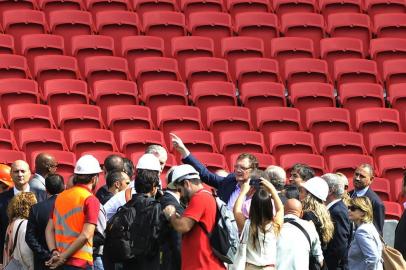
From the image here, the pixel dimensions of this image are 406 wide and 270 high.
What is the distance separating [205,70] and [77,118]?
6.45 ft

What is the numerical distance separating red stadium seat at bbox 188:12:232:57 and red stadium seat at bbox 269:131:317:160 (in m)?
2.30

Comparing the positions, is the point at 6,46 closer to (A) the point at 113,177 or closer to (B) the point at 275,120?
(B) the point at 275,120

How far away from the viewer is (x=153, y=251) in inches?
409

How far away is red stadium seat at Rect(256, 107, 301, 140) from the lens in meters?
15.5

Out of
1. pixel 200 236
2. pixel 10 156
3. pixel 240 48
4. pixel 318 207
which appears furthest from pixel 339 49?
pixel 200 236

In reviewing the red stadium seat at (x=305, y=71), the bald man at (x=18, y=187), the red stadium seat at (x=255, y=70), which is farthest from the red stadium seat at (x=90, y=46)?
the bald man at (x=18, y=187)

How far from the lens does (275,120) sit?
15508 mm

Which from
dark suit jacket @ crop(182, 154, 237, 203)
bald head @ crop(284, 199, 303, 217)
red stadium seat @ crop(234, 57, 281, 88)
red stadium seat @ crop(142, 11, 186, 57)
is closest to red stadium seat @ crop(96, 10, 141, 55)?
red stadium seat @ crop(142, 11, 186, 57)

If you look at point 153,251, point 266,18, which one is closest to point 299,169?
point 153,251

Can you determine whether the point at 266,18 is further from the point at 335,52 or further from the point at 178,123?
the point at 178,123

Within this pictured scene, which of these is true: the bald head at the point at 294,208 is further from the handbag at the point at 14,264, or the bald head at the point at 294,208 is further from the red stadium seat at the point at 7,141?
the red stadium seat at the point at 7,141

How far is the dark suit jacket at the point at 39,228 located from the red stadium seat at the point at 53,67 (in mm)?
5081

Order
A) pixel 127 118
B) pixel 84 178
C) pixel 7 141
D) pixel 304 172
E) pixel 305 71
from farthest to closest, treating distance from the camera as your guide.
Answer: pixel 305 71
pixel 127 118
pixel 7 141
pixel 304 172
pixel 84 178

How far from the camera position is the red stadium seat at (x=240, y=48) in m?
16.7
